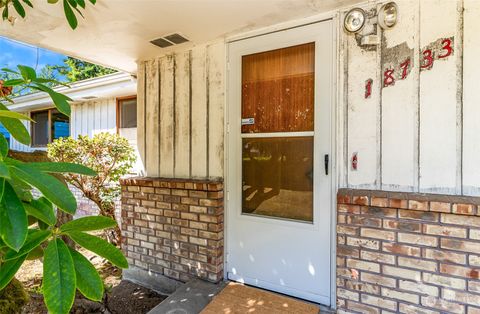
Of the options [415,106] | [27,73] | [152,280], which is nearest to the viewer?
[27,73]

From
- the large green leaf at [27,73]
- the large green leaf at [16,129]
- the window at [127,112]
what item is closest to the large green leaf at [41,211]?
the large green leaf at [16,129]

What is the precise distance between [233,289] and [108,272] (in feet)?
8.11

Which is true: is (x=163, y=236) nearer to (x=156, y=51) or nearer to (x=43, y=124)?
(x=156, y=51)

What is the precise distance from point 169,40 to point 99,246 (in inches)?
107

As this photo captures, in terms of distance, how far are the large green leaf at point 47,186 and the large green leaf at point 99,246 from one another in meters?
0.15

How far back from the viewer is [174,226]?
10.6 ft

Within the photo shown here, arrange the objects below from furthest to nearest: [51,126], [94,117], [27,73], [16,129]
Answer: [51,126] → [94,117] → [27,73] → [16,129]

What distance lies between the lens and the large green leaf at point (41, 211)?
77 cm

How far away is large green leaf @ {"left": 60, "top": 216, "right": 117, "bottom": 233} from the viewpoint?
2.66 feet

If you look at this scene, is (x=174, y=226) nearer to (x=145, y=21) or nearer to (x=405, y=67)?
(x=145, y=21)

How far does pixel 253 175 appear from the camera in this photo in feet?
9.36

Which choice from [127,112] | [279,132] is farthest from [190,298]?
[127,112]


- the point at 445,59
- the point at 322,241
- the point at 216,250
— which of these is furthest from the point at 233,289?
the point at 445,59

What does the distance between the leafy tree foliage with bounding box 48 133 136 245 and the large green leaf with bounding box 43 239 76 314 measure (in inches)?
156
